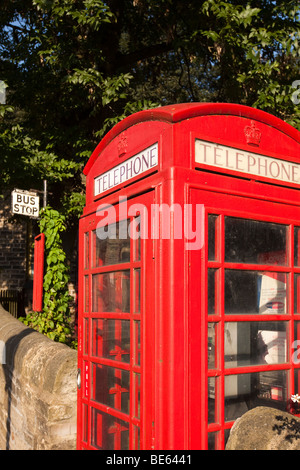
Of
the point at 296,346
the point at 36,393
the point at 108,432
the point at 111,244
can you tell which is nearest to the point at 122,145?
the point at 111,244

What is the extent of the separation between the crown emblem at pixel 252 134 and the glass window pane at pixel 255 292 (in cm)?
90

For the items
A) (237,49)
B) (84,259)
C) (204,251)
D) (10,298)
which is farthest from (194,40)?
Answer: (10,298)

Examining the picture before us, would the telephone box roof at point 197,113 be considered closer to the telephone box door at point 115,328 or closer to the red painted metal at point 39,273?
the telephone box door at point 115,328

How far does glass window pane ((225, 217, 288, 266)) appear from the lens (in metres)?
3.26

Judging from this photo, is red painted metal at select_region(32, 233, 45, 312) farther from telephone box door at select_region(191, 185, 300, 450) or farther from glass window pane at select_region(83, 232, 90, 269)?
telephone box door at select_region(191, 185, 300, 450)

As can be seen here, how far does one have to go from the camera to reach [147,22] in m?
12.0

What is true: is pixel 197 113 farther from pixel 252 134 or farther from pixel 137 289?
pixel 137 289

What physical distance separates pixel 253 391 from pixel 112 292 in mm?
1186

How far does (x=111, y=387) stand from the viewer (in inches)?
146

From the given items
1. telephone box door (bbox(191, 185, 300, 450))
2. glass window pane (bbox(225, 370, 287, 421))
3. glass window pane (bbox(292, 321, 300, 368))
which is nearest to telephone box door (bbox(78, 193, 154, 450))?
telephone box door (bbox(191, 185, 300, 450))

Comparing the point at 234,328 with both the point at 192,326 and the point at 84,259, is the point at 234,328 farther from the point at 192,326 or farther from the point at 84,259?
the point at 84,259

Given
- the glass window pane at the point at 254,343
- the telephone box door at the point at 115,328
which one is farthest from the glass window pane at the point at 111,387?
the glass window pane at the point at 254,343

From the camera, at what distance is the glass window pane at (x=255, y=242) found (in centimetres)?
326

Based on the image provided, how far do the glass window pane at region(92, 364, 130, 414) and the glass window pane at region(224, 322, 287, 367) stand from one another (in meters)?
0.72
